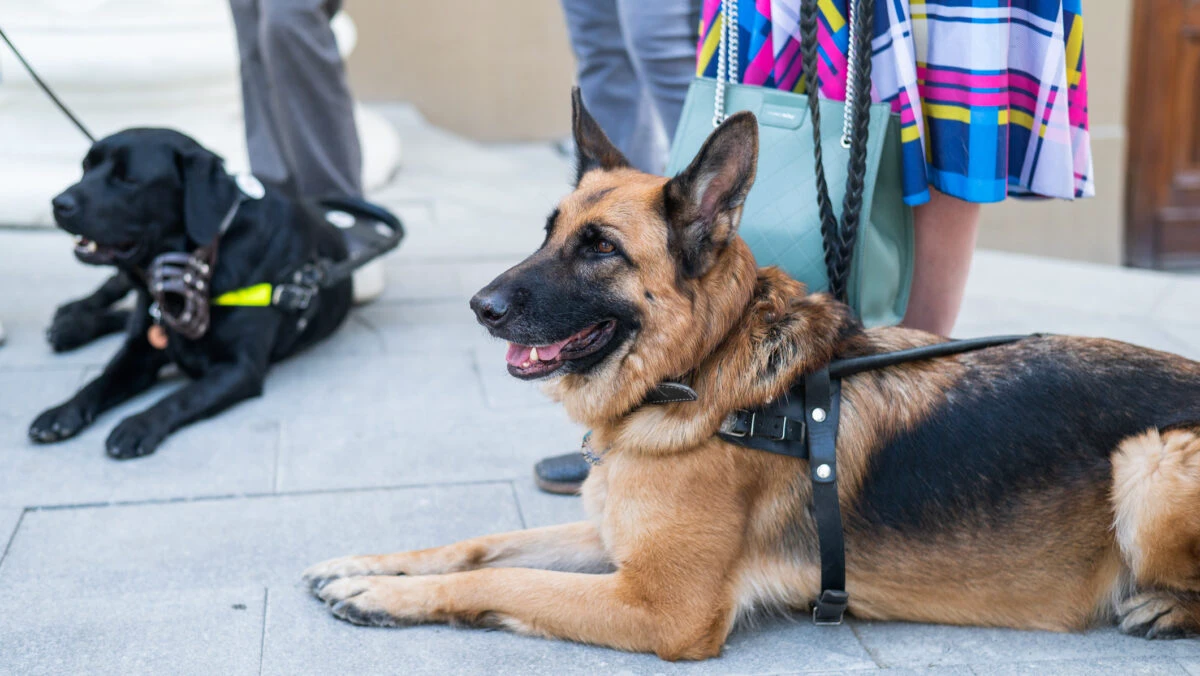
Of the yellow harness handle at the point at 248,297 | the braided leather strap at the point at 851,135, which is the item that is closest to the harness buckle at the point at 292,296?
the yellow harness handle at the point at 248,297

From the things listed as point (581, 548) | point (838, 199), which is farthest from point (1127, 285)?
point (581, 548)

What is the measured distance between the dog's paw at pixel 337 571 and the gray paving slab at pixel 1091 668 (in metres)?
1.47

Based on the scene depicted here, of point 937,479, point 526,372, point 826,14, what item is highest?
point 826,14

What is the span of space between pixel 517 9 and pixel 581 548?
7425mm

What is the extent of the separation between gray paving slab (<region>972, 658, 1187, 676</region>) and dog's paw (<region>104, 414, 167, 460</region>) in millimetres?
2593

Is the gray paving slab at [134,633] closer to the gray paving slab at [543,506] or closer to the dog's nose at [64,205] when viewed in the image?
the gray paving slab at [543,506]

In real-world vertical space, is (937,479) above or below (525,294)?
below

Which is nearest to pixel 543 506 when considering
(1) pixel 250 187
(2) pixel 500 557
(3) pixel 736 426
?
(2) pixel 500 557

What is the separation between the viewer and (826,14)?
9.72 feet

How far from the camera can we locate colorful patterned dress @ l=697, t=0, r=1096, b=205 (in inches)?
112

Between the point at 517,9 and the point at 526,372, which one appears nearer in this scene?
the point at 526,372

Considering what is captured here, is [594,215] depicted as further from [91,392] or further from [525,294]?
[91,392]

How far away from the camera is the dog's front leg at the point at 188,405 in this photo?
11.7ft

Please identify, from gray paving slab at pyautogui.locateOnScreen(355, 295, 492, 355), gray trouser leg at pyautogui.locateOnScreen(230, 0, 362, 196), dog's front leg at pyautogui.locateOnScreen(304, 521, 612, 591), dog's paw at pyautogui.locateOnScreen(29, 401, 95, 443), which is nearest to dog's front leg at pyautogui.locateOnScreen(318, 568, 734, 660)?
dog's front leg at pyautogui.locateOnScreen(304, 521, 612, 591)
